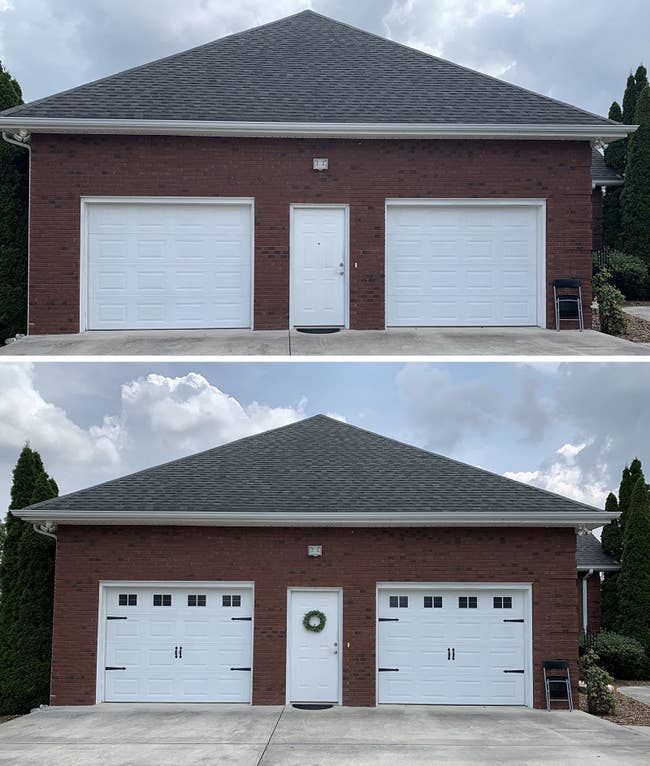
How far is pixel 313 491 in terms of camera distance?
47.5ft

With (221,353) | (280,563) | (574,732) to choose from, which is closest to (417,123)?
(221,353)

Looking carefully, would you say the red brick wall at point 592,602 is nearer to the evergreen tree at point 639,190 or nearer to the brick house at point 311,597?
the evergreen tree at point 639,190

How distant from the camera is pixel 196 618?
45.6 feet

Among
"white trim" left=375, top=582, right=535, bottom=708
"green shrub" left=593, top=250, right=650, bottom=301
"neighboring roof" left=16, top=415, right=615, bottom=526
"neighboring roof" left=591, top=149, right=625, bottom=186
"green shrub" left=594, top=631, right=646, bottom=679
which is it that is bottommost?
"green shrub" left=594, top=631, right=646, bottom=679

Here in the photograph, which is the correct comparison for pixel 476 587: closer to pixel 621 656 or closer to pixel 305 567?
pixel 305 567

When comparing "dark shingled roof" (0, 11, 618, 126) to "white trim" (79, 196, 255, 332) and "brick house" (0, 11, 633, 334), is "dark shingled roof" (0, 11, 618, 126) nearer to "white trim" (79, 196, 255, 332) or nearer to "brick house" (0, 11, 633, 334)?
"brick house" (0, 11, 633, 334)

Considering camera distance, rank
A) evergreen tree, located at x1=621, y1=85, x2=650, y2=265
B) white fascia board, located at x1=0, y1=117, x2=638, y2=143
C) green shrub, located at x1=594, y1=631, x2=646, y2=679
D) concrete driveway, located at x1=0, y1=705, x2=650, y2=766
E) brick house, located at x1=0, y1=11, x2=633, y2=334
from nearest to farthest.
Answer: concrete driveway, located at x1=0, y1=705, x2=650, y2=766
white fascia board, located at x1=0, y1=117, x2=638, y2=143
brick house, located at x1=0, y1=11, x2=633, y2=334
green shrub, located at x1=594, y1=631, x2=646, y2=679
evergreen tree, located at x1=621, y1=85, x2=650, y2=265

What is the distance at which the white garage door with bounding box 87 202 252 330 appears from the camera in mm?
15531

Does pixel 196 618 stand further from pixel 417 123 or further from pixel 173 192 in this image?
pixel 417 123

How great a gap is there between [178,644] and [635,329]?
1085 cm

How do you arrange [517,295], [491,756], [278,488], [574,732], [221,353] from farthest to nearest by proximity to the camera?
[517,295] → [278,488] → [221,353] → [574,732] → [491,756]

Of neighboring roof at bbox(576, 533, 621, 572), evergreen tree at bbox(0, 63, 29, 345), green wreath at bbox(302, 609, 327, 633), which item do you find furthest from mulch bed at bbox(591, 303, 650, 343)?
evergreen tree at bbox(0, 63, 29, 345)

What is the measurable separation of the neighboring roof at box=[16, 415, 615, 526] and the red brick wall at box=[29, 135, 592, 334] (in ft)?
7.92

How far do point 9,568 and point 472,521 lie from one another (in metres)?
8.18
